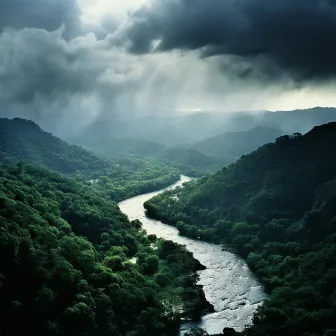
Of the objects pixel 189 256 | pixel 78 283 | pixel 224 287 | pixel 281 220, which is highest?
pixel 281 220

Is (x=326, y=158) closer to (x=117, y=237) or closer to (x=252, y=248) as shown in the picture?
(x=252, y=248)

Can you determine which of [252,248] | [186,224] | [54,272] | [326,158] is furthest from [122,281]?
[326,158]

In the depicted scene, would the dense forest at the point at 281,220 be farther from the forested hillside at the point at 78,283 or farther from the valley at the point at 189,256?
the forested hillside at the point at 78,283

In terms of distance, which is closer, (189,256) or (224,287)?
(224,287)

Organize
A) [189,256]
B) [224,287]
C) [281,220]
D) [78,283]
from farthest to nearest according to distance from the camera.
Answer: [281,220], [189,256], [224,287], [78,283]

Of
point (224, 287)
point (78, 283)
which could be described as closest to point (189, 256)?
point (224, 287)

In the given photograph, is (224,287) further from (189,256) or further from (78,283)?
(78,283)

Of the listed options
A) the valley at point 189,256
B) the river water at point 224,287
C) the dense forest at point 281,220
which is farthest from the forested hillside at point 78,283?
the dense forest at point 281,220
